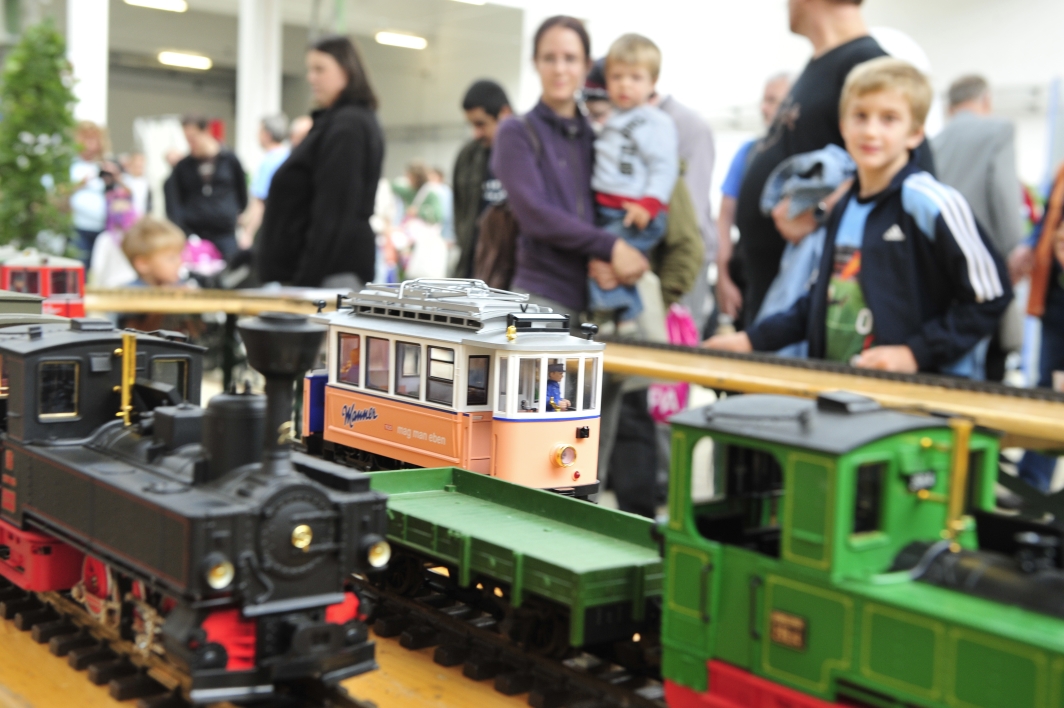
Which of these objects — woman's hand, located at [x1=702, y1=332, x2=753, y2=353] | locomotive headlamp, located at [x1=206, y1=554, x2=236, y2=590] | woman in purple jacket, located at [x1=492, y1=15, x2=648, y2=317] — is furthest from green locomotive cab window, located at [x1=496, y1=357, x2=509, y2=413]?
woman's hand, located at [x1=702, y1=332, x2=753, y2=353]

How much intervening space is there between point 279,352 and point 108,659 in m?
1.63

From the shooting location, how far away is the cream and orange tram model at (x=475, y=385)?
4727 mm

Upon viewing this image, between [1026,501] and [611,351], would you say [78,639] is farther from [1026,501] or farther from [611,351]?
[1026,501]

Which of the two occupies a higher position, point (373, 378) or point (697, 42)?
point (697, 42)

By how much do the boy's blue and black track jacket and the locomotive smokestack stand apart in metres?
3.73

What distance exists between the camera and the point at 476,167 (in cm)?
1016

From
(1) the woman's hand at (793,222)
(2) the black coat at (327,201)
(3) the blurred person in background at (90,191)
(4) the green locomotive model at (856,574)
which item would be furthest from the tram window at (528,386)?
(3) the blurred person in background at (90,191)

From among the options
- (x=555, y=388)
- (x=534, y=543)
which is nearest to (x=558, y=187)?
(x=555, y=388)

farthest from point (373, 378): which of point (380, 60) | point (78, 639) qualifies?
point (380, 60)

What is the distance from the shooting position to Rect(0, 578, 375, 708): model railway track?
145 inches

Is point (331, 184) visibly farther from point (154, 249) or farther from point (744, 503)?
point (744, 503)

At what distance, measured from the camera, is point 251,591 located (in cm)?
346

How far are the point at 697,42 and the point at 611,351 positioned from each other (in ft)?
61.6

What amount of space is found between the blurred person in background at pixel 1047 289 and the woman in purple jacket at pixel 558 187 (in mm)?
3828
